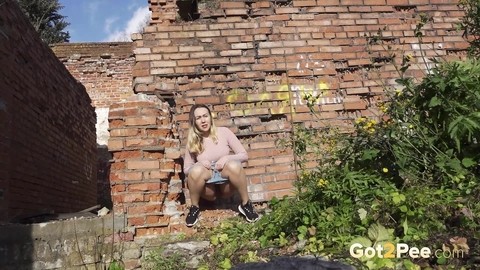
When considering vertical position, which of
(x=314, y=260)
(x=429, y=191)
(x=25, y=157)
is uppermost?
(x=25, y=157)

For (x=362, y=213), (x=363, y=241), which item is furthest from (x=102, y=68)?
(x=363, y=241)

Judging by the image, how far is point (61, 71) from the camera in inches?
285

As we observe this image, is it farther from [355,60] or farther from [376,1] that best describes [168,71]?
[376,1]

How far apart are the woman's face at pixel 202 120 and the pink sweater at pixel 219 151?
0.37 feet

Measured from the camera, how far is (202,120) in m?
4.04

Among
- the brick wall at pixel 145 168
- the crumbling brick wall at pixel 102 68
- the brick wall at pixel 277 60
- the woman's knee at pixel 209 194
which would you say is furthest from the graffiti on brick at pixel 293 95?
the crumbling brick wall at pixel 102 68

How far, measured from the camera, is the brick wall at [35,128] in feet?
15.6

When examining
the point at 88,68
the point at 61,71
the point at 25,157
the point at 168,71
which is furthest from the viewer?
the point at 88,68

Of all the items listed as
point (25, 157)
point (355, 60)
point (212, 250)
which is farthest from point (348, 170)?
point (25, 157)

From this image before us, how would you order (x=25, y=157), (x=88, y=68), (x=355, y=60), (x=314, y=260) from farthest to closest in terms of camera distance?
(x=88, y=68), (x=25, y=157), (x=355, y=60), (x=314, y=260)

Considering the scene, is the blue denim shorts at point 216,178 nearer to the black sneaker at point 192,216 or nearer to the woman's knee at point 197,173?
the woman's knee at point 197,173

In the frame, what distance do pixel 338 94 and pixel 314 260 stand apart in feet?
7.96

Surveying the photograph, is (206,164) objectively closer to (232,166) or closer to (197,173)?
(197,173)

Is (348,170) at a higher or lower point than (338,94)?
lower
